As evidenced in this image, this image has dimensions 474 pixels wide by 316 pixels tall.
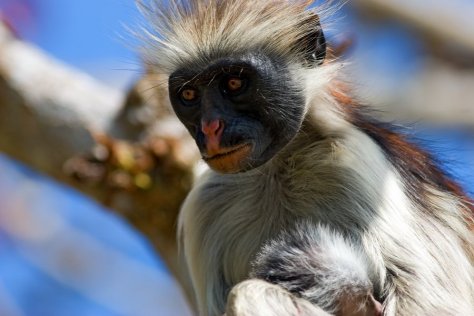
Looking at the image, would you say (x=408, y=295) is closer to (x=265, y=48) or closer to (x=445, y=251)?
(x=445, y=251)

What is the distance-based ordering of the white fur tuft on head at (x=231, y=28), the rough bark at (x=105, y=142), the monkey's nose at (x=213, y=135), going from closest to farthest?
1. the monkey's nose at (x=213, y=135)
2. the white fur tuft on head at (x=231, y=28)
3. the rough bark at (x=105, y=142)

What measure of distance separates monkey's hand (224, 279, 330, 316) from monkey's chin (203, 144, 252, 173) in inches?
22.8

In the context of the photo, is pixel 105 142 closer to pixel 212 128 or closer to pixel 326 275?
pixel 212 128

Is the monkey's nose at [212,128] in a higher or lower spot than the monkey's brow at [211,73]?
lower

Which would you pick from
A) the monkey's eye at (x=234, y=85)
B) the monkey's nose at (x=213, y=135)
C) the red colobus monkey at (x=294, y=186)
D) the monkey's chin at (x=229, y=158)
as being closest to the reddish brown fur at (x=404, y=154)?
the red colobus monkey at (x=294, y=186)

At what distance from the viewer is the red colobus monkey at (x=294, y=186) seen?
4.70 m

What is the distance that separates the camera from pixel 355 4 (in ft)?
36.2

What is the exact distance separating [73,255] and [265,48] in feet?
22.0

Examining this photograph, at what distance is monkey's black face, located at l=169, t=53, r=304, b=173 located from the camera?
16.0ft

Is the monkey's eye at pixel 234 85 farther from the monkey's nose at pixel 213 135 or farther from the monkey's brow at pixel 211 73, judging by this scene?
the monkey's nose at pixel 213 135

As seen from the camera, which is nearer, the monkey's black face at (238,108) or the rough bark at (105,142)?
the monkey's black face at (238,108)

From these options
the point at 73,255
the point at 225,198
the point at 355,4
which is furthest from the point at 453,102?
the point at 225,198

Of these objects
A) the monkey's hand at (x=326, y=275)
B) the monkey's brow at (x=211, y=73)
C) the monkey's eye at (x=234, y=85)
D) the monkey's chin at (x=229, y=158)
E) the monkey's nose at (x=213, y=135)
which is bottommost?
the monkey's hand at (x=326, y=275)

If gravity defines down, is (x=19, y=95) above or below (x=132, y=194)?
above
